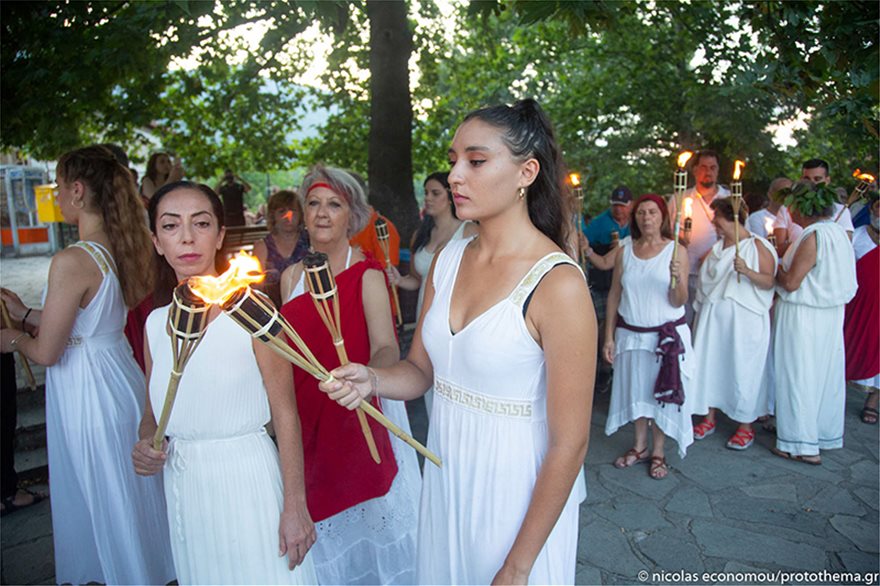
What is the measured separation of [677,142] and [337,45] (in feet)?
24.0

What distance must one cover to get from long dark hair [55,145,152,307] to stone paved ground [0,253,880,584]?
2.06 meters

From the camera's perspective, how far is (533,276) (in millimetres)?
2055

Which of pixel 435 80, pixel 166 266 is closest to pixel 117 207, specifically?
pixel 166 266

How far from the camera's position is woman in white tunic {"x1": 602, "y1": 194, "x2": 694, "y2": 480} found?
5.18 meters

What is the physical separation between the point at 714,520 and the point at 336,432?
3.03m

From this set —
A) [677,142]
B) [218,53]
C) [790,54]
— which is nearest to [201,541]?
[790,54]

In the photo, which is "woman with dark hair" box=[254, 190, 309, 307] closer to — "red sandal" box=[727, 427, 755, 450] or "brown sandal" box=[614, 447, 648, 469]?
"brown sandal" box=[614, 447, 648, 469]

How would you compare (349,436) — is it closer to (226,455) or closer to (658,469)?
(226,455)

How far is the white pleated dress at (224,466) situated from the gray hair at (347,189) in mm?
1486

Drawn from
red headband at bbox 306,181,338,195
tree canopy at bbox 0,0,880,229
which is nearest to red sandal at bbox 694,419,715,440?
tree canopy at bbox 0,0,880,229

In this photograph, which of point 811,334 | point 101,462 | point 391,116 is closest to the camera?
point 101,462

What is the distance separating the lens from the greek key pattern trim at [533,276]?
204 centimetres

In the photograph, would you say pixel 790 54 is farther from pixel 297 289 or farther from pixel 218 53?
pixel 218 53

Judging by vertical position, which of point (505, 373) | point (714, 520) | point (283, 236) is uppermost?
point (283, 236)
